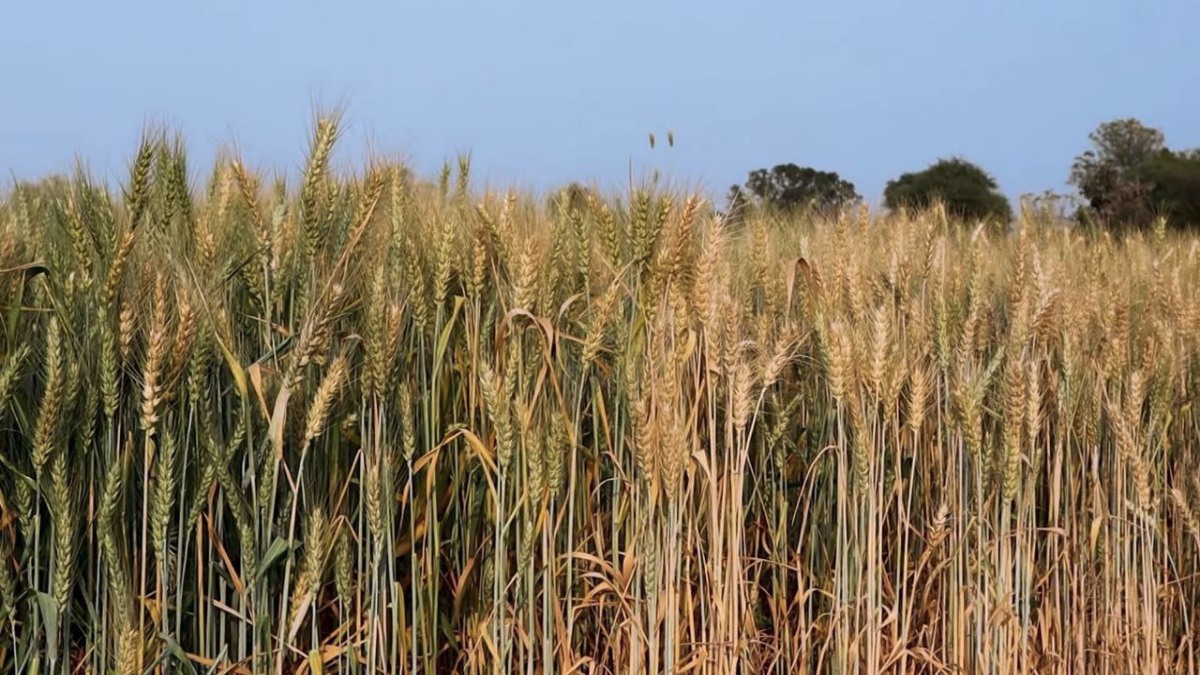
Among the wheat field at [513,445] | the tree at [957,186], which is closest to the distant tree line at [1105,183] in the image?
the tree at [957,186]

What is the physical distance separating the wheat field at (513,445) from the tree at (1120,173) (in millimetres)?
10359

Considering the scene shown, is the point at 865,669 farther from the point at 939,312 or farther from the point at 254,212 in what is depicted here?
the point at 254,212

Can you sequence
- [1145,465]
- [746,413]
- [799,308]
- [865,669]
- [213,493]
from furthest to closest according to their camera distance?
1. [799,308]
2. [1145,465]
3. [865,669]
4. [746,413]
5. [213,493]

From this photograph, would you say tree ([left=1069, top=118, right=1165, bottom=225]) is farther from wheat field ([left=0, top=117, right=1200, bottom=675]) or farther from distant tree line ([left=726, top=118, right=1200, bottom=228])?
wheat field ([left=0, top=117, right=1200, bottom=675])

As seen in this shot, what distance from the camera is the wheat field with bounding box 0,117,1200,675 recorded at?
1.98 meters

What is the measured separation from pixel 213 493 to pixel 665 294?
2.97ft

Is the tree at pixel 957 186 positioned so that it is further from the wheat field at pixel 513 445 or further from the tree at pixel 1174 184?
the wheat field at pixel 513 445

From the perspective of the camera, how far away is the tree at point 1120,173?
1412cm

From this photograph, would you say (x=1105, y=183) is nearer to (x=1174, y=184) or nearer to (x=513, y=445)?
(x=1174, y=184)

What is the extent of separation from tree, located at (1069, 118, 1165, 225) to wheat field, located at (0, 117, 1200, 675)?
1036cm

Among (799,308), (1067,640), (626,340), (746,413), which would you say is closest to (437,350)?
(626,340)

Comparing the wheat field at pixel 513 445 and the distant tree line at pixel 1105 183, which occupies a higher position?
the distant tree line at pixel 1105 183

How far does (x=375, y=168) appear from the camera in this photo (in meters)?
2.27

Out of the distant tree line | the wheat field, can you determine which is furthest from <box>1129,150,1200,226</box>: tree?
the wheat field
